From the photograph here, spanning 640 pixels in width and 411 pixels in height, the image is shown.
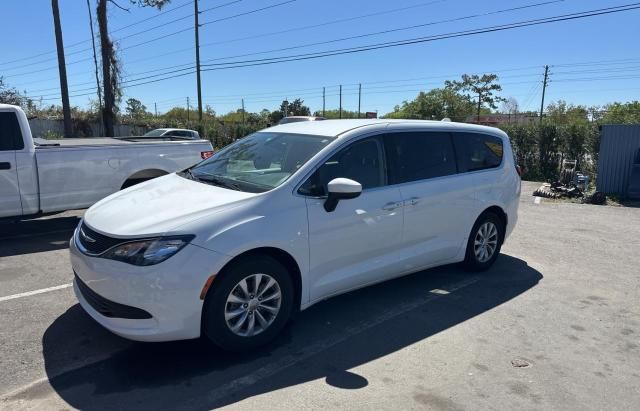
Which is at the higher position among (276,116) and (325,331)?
(276,116)

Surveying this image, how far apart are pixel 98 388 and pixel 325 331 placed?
178 centimetres

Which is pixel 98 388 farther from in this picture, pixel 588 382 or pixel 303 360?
pixel 588 382

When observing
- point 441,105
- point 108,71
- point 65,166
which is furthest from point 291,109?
point 65,166

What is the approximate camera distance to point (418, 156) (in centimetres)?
496

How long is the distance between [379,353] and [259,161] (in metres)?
1.99

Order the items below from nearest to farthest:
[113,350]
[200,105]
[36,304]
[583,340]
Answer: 1. [113,350]
2. [583,340]
3. [36,304]
4. [200,105]

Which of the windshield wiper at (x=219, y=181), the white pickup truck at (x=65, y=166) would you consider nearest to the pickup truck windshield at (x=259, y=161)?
the windshield wiper at (x=219, y=181)

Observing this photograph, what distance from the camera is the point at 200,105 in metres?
31.9

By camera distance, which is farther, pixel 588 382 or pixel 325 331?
pixel 325 331

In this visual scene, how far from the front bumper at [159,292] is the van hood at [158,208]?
0.24 metres

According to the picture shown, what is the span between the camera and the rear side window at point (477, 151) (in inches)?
216

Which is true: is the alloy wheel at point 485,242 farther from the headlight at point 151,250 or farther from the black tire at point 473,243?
the headlight at point 151,250

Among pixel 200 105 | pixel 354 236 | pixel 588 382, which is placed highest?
pixel 200 105

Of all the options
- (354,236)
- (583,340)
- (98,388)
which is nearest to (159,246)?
(98,388)
